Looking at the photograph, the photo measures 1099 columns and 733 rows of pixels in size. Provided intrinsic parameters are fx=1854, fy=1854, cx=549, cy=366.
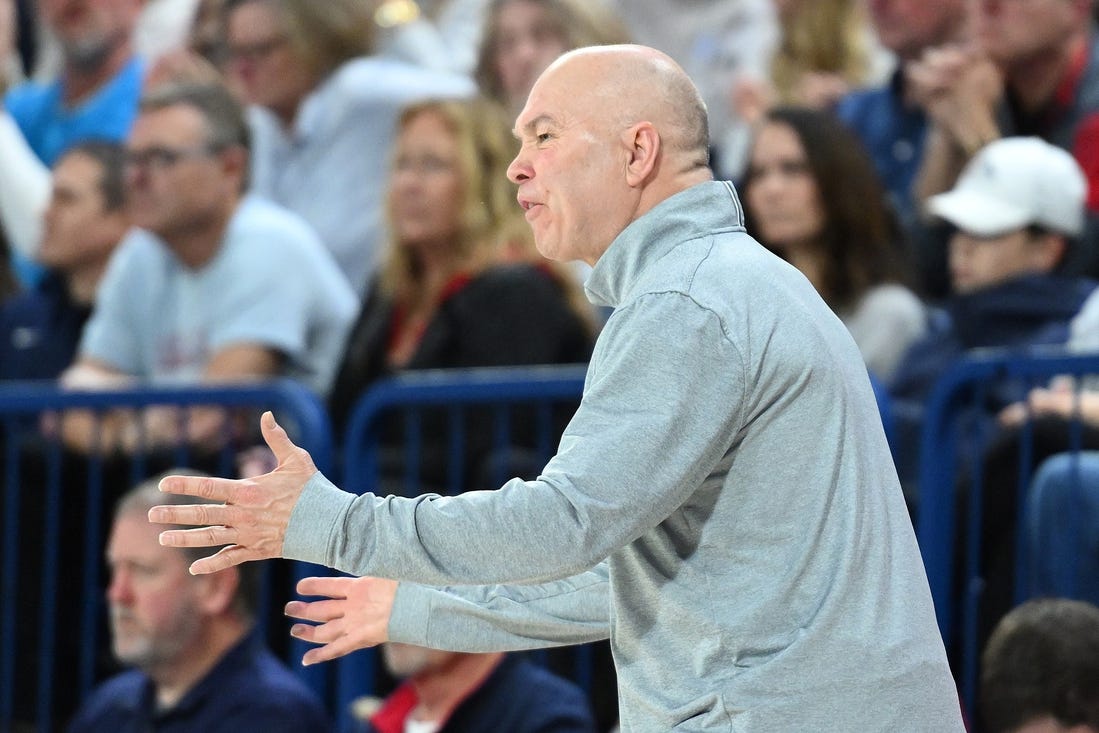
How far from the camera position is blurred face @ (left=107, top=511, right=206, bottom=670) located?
16.3ft

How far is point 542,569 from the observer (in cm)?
258

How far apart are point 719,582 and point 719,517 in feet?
0.31

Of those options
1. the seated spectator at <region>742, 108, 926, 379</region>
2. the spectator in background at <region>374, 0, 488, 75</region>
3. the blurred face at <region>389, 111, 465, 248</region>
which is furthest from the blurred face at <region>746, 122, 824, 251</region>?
the spectator in background at <region>374, 0, 488, 75</region>

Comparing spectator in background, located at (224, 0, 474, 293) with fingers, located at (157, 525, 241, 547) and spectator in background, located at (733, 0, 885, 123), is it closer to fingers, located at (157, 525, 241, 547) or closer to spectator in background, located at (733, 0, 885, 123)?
spectator in background, located at (733, 0, 885, 123)

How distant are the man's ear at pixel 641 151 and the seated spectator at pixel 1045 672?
5.23 ft

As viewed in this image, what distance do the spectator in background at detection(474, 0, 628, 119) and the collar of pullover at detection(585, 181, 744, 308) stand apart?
4.10m

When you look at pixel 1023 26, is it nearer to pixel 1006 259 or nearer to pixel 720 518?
pixel 1006 259

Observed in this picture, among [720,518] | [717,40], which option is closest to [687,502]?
[720,518]

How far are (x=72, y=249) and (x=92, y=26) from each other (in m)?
1.29

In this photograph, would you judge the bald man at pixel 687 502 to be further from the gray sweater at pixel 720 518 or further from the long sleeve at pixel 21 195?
the long sleeve at pixel 21 195

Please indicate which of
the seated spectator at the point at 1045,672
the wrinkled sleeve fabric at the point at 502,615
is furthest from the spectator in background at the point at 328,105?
the wrinkled sleeve fabric at the point at 502,615

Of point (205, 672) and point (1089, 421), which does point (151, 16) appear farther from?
point (1089, 421)

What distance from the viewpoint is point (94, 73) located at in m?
7.77

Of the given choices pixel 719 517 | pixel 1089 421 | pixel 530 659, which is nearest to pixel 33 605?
pixel 530 659
